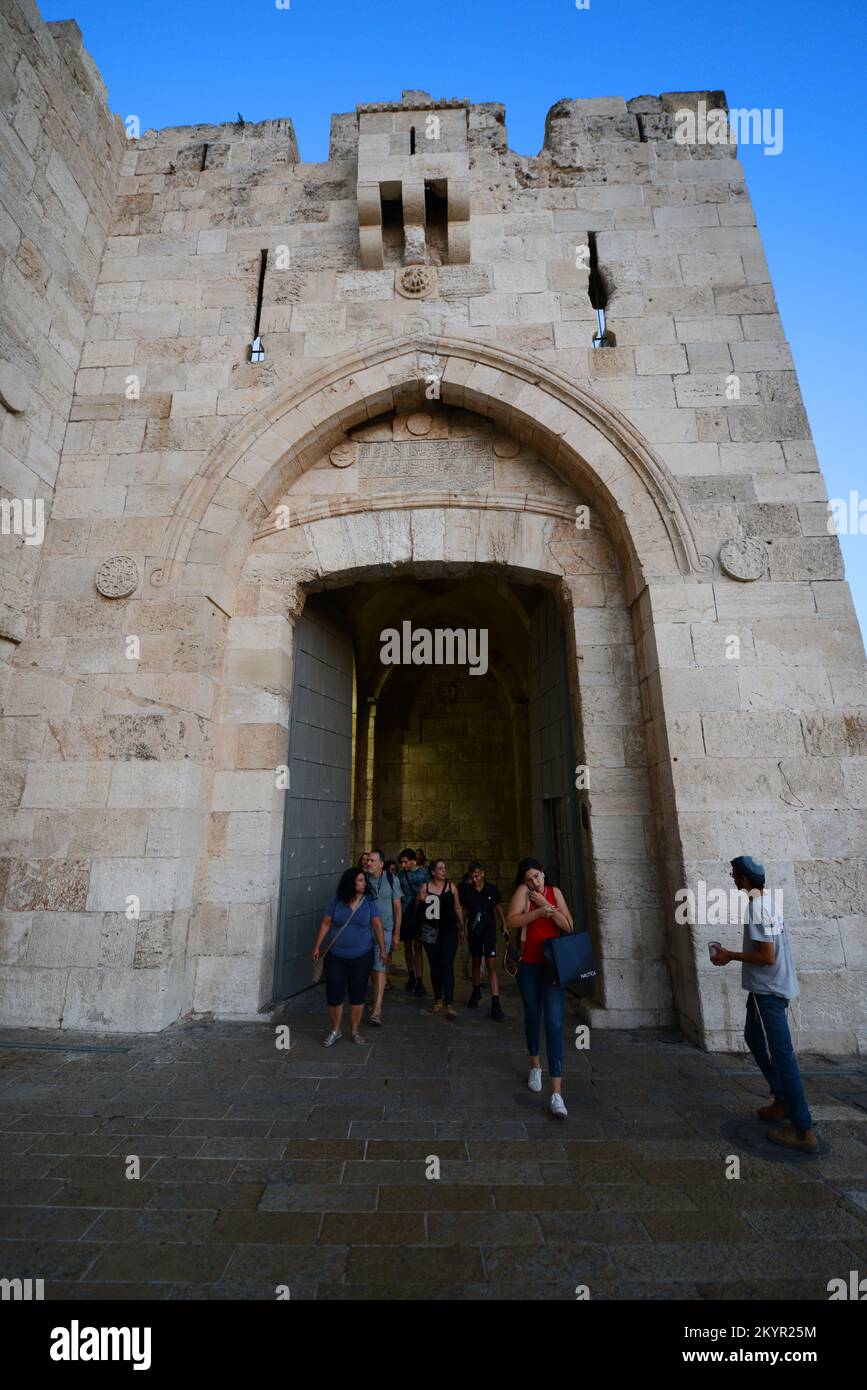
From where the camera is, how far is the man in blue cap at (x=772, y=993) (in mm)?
2629

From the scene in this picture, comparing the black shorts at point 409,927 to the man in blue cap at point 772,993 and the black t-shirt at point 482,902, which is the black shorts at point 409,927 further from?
the man in blue cap at point 772,993

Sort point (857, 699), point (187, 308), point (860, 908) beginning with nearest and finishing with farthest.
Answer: point (860, 908) < point (857, 699) < point (187, 308)

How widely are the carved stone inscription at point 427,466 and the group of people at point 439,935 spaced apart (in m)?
3.08

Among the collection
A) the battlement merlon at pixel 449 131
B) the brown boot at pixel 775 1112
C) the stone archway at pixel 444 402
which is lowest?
the brown boot at pixel 775 1112

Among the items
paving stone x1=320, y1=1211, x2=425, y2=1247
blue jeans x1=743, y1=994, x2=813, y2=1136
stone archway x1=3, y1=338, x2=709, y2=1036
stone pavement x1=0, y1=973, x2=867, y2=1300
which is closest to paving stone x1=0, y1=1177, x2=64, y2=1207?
stone pavement x1=0, y1=973, x2=867, y2=1300

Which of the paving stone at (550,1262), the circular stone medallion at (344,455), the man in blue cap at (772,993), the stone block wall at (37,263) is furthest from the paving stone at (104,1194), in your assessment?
the circular stone medallion at (344,455)

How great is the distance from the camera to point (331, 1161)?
2496mm

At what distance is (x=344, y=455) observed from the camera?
5.27 metres

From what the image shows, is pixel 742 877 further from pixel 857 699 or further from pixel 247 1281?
pixel 247 1281

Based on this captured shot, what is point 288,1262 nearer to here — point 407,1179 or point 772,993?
point 407,1179

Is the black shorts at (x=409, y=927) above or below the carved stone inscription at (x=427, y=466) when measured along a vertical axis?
below

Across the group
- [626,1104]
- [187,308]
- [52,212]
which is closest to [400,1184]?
[626,1104]

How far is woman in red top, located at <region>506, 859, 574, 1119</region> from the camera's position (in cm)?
306

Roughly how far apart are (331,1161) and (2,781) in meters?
3.51
